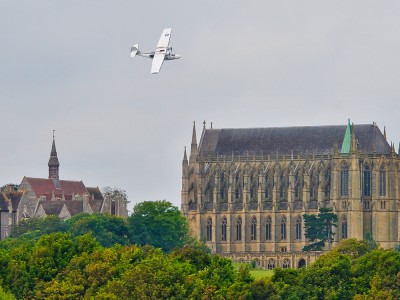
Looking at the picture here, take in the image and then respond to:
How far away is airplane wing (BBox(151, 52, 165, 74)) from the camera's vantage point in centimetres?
14438

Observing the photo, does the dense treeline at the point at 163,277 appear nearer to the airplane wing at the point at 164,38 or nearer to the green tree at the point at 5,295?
the green tree at the point at 5,295

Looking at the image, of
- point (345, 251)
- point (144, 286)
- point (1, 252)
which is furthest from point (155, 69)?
point (345, 251)

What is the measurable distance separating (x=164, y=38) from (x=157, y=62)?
12.2 ft

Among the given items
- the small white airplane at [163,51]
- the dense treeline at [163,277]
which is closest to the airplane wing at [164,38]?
the small white airplane at [163,51]

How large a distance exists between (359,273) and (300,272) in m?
5.33

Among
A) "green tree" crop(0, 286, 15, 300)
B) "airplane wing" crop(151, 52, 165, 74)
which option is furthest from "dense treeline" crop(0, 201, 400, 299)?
"airplane wing" crop(151, 52, 165, 74)

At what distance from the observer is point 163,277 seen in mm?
149375

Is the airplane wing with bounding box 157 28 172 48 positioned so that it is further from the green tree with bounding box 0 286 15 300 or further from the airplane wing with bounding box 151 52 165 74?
the green tree with bounding box 0 286 15 300

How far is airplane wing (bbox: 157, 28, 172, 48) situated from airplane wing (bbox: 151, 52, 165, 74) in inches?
33.9

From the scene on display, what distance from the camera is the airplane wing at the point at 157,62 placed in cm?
14438

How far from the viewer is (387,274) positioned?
154875 mm

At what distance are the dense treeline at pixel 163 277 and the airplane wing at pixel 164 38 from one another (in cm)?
1511

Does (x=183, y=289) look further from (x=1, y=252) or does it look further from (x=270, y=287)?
(x=1, y=252)

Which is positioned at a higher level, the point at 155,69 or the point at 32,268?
the point at 155,69
